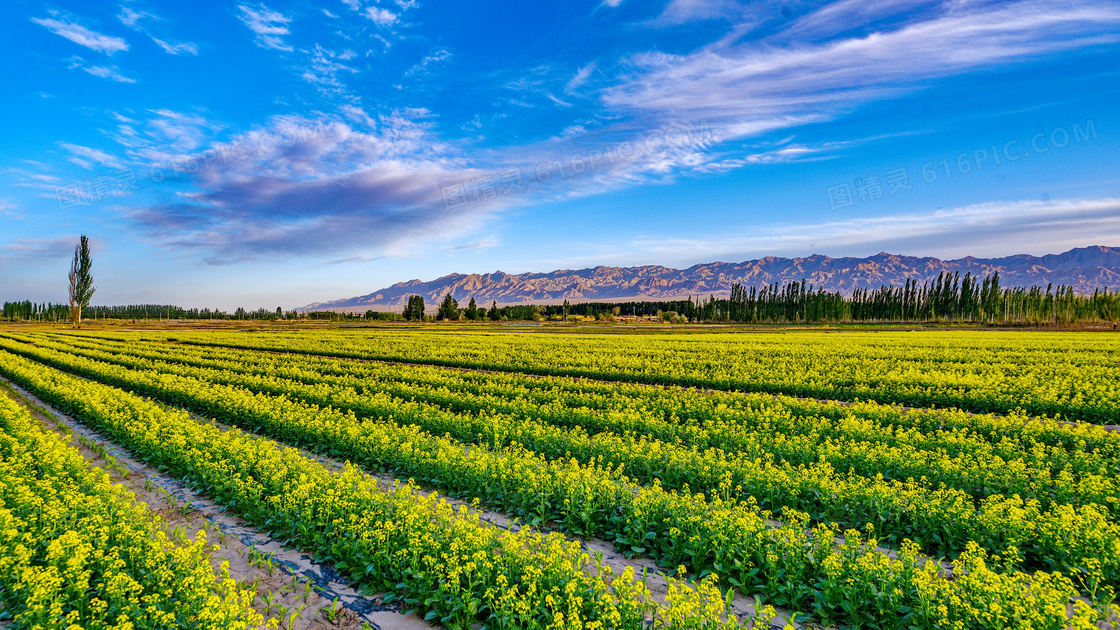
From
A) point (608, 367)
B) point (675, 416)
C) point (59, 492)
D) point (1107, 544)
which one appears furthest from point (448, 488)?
point (608, 367)

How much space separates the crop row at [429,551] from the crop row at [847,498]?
2201mm

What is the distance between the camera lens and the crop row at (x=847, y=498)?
7.64m

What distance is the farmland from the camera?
626 cm

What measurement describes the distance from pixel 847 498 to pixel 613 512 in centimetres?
434

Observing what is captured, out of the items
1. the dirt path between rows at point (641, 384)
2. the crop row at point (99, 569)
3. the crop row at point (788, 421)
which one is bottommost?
the dirt path between rows at point (641, 384)

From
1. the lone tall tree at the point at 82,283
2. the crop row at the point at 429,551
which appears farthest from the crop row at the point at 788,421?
the lone tall tree at the point at 82,283

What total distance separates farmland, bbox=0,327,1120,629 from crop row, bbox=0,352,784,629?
0.16 ft

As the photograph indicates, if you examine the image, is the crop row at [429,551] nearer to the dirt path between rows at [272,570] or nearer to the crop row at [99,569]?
the dirt path between rows at [272,570]

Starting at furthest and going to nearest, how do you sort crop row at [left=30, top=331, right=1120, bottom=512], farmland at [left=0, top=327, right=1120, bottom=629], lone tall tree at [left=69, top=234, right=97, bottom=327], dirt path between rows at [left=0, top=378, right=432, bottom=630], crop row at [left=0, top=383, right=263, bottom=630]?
1. lone tall tree at [left=69, top=234, right=97, bottom=327]
2. crop row at [left=30, top=331, right=1120, bottom=512]
3. dirt path between rows at [left=0, top=378, right=432, bottom=630]
4. farmland at [left=0, top=327, right=1120, bottom=629]
5. crop row at [left=0, top=383, right=263, bottom=630]

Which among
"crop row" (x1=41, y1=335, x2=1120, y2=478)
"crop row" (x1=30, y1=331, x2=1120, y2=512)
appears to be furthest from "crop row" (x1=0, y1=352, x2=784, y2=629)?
"crop row" (x1=41, y1=335, x2=1120, y2=478)

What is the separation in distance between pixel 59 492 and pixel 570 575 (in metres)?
10.2

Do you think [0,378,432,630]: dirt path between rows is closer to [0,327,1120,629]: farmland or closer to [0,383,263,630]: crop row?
[0,327,1120,629]: farmland

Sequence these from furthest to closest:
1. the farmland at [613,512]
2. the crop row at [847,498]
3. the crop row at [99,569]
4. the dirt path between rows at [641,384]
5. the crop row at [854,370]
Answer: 1. the crop row at [854,370]
2. the dirt path between rows at [641,384]
3. the crop row at [847,498]
4. the farmland at [613,512]
5. the crop row at [99,569]

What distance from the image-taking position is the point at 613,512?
933 cm
